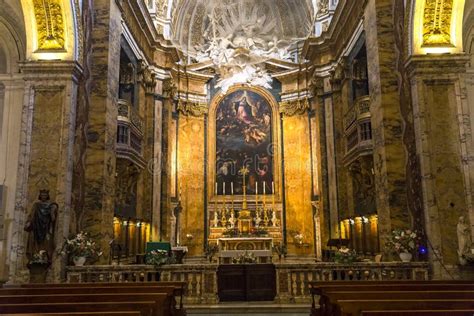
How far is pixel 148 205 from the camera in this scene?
69.9 ft

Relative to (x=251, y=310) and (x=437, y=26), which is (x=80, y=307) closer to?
(x=251, y=310)

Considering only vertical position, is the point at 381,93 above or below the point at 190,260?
above

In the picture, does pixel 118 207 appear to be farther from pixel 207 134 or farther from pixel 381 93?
pixel 381 93

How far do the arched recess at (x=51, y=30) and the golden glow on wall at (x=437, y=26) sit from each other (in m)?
9.62

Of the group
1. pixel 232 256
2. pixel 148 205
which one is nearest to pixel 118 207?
pixel 148 205

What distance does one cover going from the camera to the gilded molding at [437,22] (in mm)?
13623

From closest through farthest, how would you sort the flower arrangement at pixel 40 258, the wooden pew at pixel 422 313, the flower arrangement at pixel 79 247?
the wooden pew at pixel 422 313 < the flower arrangement at pixel 40 258 < the flower arrangement at pixel 79 247

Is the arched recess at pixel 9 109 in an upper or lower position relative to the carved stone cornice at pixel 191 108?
lower

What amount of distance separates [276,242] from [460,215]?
1214 cm

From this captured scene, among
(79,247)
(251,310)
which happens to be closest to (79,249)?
(79,247)

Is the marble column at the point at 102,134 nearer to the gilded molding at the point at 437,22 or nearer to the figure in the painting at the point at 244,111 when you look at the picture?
the gilded molding at the point at 437,22

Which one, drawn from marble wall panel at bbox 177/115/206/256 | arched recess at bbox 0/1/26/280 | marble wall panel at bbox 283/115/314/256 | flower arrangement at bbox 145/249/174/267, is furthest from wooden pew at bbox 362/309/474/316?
marble wall panel at bbox 177/115/206/256

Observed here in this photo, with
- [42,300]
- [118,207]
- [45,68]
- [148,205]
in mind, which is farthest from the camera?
[148,205]

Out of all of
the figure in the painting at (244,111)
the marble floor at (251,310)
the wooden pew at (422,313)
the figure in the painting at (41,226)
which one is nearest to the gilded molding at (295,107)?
the figure in the painting at (244,111)
